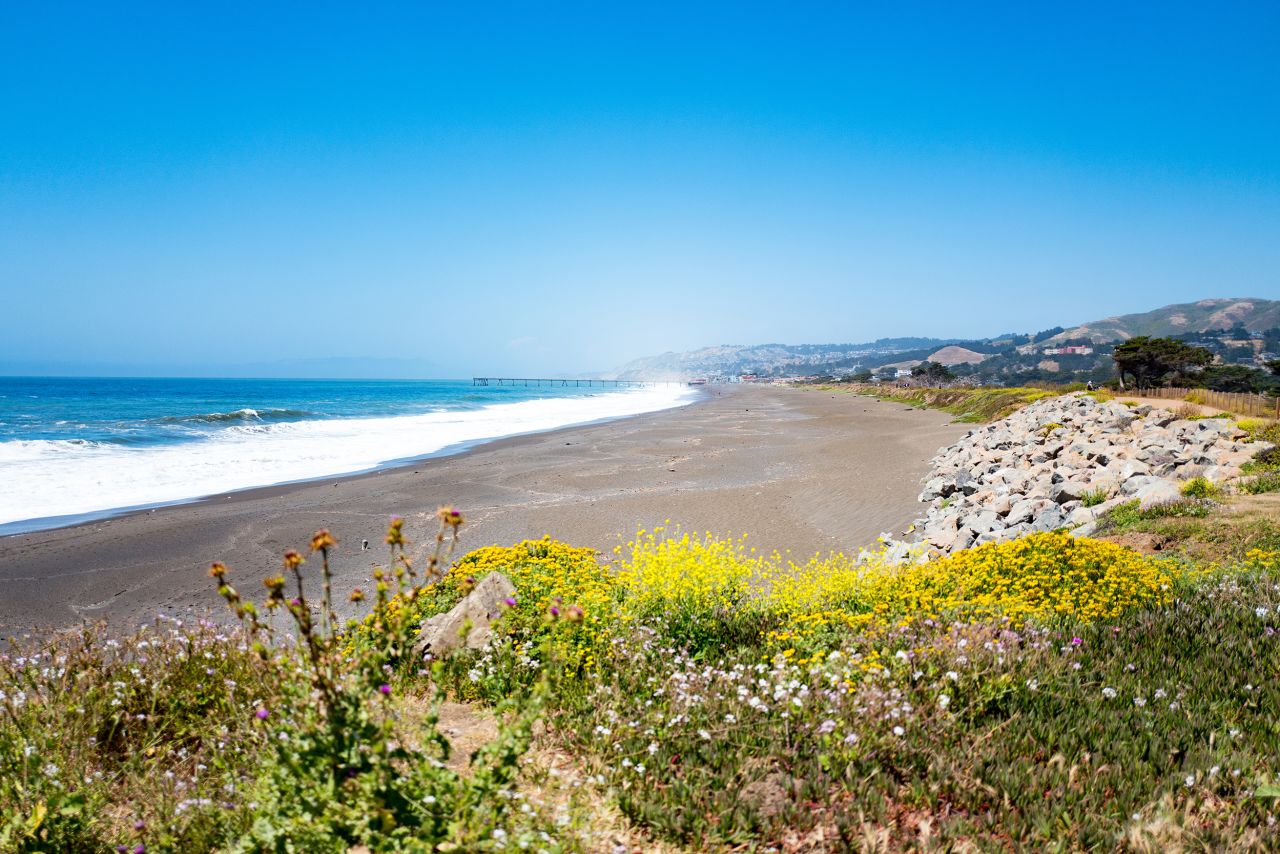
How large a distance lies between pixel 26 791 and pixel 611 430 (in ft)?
117

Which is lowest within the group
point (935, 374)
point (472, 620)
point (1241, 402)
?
point (472, 620)

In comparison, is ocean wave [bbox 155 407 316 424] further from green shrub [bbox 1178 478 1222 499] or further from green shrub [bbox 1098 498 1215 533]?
green shrub [bbox 1178 478 1222 499]

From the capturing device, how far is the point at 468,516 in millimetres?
14914

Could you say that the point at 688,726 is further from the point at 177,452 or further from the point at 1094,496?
the point at 177,452

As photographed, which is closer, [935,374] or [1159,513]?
[1159,513]

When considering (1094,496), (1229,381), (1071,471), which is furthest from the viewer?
(1229,381)

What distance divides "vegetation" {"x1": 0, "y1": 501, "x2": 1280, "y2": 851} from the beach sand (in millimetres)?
3146

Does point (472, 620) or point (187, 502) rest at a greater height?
point (472, 620)

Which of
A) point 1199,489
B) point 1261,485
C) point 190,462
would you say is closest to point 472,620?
point 1199,489

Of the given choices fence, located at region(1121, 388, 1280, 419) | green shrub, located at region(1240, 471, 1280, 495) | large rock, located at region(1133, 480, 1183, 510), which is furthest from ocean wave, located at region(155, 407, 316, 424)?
fence, located at region(1121, 388, 1280, 419)

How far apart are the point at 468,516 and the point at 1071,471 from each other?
13.8 m

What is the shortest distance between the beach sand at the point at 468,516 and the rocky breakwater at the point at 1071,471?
140 centimetres

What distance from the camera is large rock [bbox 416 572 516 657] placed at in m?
5.59

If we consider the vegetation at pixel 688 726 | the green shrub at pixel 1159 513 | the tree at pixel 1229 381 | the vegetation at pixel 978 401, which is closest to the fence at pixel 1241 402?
the vegetation at pixel 978 401
